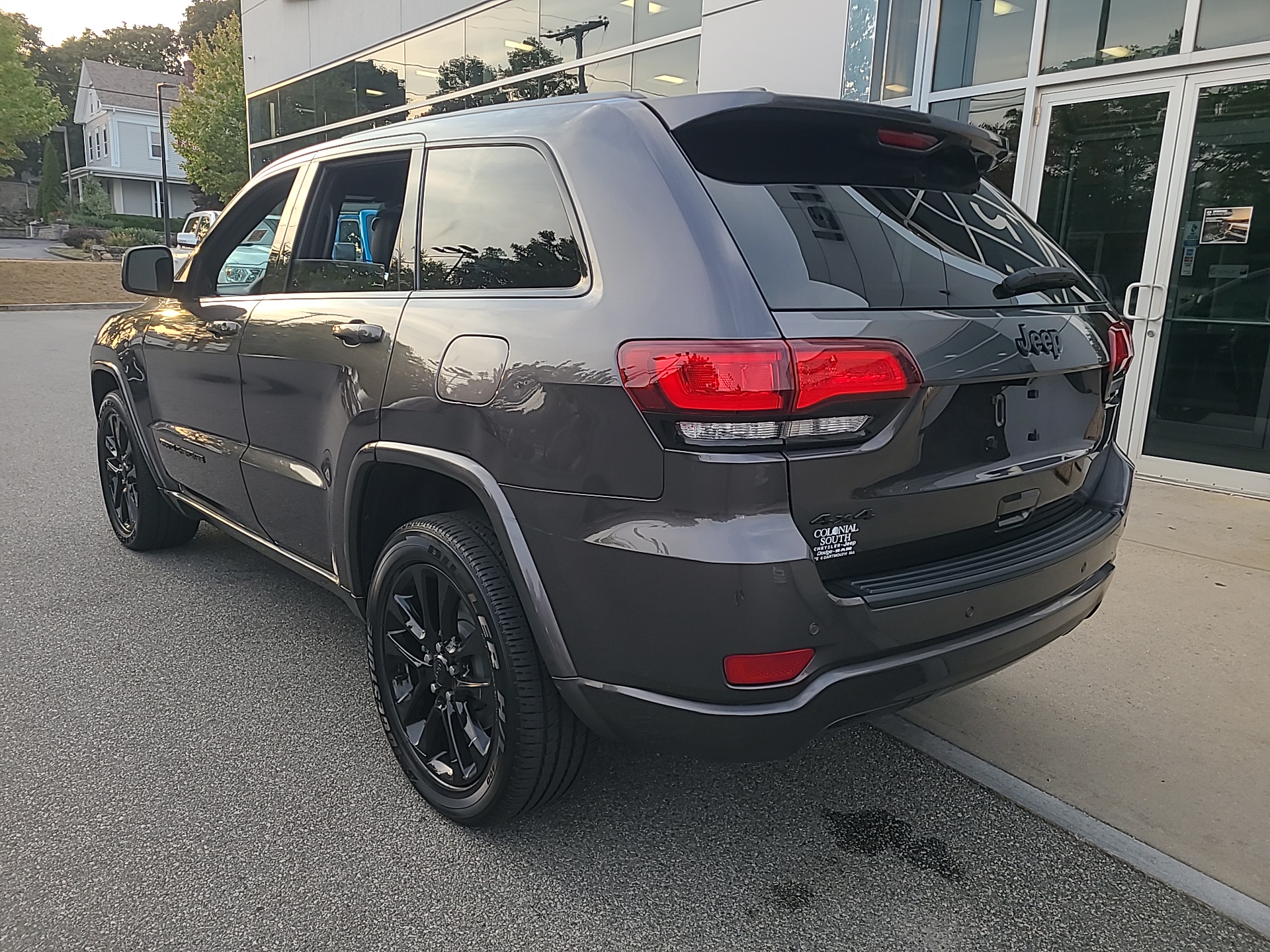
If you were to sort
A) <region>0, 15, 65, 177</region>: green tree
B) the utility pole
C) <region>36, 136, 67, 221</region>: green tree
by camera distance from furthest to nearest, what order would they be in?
<region>36, 136, 67, 221</region>: green tree
<region>0, 15, 65, 177</region>: green tree
the utility pole

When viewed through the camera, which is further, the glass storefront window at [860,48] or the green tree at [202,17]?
the green tree at [202,17]

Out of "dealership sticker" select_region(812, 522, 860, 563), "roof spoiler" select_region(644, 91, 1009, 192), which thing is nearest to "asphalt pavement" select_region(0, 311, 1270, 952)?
"dealership sticker" select_region(812, 522, 860, 563)

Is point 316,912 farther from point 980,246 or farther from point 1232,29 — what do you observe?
point 1232,29

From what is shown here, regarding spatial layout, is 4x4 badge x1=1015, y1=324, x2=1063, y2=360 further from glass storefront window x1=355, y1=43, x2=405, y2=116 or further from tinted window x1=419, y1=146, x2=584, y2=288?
glass storefront window x1=355, y1=43, x2=405, y2=116

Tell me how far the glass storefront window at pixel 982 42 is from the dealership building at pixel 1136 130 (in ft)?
0.04

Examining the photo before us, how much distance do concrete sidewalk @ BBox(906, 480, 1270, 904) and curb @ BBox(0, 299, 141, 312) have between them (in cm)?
2213

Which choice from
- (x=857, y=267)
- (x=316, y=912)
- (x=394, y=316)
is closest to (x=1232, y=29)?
(x=857, y=267)

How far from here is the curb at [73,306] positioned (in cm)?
2064

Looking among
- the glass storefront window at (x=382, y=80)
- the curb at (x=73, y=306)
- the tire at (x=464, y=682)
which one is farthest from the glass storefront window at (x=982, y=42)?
the curb at (x=73, y=306)

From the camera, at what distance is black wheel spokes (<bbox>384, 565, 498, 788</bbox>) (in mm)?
2449

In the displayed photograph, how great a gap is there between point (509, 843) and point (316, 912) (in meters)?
0.50

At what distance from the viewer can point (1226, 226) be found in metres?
6.15

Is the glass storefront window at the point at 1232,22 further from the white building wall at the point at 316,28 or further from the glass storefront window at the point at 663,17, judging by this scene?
the white building wall at the point at 316,28

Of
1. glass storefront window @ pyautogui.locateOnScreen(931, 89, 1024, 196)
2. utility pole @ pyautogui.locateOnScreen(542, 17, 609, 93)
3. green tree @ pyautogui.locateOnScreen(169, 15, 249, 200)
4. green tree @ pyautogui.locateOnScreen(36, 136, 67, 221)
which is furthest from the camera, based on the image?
green tree @ pyautogui.locateOnScreen(36, 136, 67, 221)
